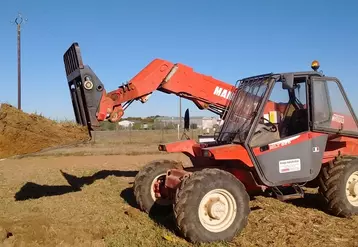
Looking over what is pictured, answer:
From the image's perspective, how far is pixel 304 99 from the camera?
7289 mm

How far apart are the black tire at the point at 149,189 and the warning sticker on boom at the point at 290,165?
2.18 m

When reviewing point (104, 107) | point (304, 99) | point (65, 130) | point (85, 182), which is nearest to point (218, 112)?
point (304, 99)

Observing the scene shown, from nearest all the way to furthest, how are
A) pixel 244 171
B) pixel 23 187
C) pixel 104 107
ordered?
1. pixel 244 171
2. pixel 104 107
3. pixel 23 187

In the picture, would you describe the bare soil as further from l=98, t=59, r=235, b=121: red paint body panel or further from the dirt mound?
l=98, t=59, r=235, b=121: red paint body panel

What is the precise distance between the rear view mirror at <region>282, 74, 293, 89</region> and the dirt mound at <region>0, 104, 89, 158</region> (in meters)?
3.48

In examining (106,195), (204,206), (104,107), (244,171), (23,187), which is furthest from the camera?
(23,187)

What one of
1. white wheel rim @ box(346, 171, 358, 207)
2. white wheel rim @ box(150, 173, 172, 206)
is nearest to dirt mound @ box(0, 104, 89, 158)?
white wheel rim @ box(150, 173, 172, 206)

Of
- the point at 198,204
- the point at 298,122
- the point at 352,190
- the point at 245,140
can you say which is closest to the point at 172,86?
the point at 245,140

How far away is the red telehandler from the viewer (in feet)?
19.8

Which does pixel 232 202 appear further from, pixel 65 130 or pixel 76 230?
pixel 65 130

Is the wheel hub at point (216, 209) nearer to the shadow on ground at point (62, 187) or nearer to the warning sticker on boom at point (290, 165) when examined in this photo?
the warning sticker on boom at point (290, 165)

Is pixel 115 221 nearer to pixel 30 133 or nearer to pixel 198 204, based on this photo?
pixel 198 204

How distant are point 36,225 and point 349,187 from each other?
5.22 meters

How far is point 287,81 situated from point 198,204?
252cm
